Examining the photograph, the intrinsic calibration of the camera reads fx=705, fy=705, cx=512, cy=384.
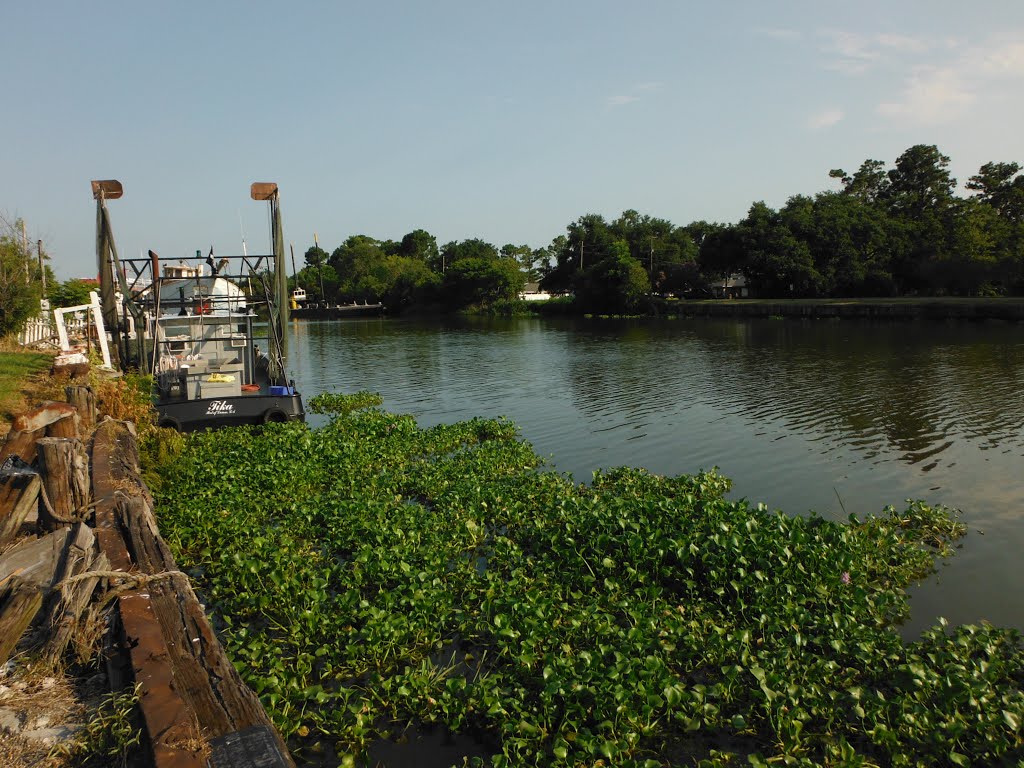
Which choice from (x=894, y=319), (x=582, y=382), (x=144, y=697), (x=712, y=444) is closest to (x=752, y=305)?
(x=894, y=319)

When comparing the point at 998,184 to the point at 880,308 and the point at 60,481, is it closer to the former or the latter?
the point at 880,308

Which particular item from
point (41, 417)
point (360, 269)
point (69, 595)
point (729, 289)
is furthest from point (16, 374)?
point (360, 269)

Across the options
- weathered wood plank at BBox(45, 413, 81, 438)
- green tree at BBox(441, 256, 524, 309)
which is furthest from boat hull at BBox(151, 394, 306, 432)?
green tree at BBox(441, 256, 524, 309)

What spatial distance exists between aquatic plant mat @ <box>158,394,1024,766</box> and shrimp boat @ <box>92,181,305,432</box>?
512 cm

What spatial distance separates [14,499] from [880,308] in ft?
214

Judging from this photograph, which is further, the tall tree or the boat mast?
the tall tree

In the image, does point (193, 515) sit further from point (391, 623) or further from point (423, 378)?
point (423, 378)

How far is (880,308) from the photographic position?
60594 millimetres

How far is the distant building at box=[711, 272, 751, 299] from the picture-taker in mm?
92188

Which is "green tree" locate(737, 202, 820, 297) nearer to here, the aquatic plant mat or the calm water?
the calm water

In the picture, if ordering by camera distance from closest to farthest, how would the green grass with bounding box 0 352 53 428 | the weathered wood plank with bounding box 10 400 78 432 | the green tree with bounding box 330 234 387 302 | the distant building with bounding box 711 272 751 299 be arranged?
the weathered wood plank with bounding box 10 400 78 432, the green grass with bounding box 0 352 53 428, the distant building with bounding box 711 272 751 299, the green tree with bounding box 330 234 387 302

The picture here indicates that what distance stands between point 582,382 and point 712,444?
12.6 m

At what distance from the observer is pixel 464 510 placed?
453 inches

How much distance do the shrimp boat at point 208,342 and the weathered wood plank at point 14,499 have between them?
10.1 m
